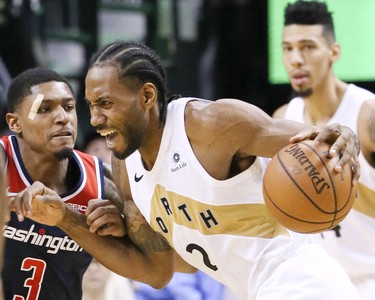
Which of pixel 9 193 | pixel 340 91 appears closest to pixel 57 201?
pixel 9 193

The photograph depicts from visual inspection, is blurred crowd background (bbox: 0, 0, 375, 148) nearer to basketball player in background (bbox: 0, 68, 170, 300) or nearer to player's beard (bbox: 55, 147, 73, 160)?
basketball player in background (bbox: 0, 68, 170, 300)

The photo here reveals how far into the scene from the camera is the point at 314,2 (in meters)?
6.03

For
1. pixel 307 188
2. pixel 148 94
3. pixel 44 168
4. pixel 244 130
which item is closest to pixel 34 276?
pixel 44 168

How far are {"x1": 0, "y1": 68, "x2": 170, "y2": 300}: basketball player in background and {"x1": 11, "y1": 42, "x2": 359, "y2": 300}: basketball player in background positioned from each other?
248mm

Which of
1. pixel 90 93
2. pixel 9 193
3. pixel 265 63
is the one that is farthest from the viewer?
pixel 265 63

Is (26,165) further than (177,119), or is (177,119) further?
(26,165)

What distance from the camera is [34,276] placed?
441 cm

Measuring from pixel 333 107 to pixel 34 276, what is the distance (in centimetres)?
216

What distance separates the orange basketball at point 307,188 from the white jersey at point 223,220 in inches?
10.1

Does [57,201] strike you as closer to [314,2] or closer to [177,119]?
[177,119]

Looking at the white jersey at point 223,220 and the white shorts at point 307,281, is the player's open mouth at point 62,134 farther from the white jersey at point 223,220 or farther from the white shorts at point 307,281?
the white shorts at point 307,281

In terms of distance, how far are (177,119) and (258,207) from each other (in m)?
0.53

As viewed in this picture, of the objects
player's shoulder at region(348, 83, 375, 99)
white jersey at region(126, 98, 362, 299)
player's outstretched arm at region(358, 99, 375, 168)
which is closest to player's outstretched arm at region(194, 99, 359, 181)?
white jersey at region(126, 98, 362, 299)

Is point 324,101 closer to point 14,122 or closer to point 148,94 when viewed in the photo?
point 148,94
